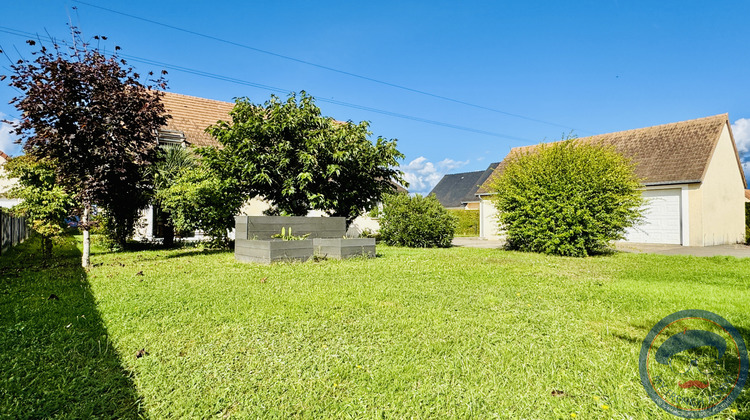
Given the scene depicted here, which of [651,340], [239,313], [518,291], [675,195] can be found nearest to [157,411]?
[239,313]

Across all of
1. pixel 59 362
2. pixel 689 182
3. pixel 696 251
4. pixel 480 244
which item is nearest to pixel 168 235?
pixel 480 244

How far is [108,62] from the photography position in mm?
9375

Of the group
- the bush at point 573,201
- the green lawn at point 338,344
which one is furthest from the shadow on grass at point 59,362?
the bush at point 573,201

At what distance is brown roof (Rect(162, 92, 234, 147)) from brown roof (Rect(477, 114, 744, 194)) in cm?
1432

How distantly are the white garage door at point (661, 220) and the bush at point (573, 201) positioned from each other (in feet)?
26.2

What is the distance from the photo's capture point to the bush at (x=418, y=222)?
15.4m

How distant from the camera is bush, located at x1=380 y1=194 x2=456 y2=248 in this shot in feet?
50.6

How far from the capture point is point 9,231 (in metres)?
14.2

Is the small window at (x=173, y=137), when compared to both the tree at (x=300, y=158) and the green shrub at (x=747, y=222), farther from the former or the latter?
the green shrub at (x=747, y=222)

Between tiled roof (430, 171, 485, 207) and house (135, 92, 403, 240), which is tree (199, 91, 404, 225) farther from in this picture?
tiled roof (430, 171, 485, 207)

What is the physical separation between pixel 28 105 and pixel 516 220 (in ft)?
41.7

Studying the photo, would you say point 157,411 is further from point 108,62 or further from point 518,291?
point 108,62

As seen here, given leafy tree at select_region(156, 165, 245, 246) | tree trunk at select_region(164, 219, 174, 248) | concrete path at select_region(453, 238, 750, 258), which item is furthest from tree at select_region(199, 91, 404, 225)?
concrete path at select_region(453, 238, 750, 258)

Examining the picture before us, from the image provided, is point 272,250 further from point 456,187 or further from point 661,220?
point 456,187
